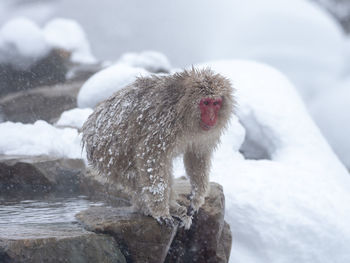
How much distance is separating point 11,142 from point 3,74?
3341 millimetres

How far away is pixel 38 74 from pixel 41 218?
17.3ft

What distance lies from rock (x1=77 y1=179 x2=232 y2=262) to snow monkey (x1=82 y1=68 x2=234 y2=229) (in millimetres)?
87

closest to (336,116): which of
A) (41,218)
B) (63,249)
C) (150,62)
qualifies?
(150,62)

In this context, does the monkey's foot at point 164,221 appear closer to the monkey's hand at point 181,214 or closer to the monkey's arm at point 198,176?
the monkey's hand at point 181,214

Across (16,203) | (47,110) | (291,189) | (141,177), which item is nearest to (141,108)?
(141,177)

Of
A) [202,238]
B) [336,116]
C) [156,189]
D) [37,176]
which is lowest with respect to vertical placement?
[202,238]

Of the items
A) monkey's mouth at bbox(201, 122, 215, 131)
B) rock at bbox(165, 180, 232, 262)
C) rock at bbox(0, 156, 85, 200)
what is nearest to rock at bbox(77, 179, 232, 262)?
rock at bbox(165, 180, 232, 262)

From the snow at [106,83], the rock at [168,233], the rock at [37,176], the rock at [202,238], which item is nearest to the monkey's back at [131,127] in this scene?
the rock at [168,233]

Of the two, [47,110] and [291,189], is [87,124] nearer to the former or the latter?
[291,189]

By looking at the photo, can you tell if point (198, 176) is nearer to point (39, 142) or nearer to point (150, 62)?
point (39, 142)

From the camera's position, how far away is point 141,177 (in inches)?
91.0

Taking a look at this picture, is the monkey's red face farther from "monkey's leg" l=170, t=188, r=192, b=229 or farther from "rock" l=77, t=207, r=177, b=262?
"rock" l=77, t=207, r=177, b=262

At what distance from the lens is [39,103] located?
7.03 m

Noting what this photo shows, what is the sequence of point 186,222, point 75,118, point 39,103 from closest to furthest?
1. point 186,222
2. point 75,118
3. point 39,103
